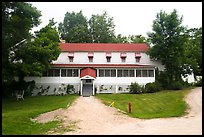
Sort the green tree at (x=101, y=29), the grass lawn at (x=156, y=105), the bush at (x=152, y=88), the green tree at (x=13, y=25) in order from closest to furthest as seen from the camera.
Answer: the grass lawn at (x=156, y=105), the green tree at (x=13, y=25), the bush at (x=152, y=88), the green tree at (x=101, y=29)

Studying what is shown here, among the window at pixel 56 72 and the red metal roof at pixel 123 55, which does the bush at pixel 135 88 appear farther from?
the window at pixel 56 72

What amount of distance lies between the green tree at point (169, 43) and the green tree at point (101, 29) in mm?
24252

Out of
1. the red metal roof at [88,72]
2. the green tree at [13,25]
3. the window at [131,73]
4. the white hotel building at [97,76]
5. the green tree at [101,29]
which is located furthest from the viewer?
the green tree at [101,29]

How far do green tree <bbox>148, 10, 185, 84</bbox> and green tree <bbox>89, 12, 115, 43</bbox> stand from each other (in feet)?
79.6

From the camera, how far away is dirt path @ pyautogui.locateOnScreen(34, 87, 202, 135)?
55.2 feet

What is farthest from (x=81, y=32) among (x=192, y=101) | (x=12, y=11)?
(x=192, y=101)

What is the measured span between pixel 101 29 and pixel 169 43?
28185mm

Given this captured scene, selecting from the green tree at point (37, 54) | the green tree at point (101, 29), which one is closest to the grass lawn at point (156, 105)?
the green tree at point (37, 54)

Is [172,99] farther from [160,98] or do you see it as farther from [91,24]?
[91,24]

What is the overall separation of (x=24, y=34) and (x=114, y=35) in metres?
39.9

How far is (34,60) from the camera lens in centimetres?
3688

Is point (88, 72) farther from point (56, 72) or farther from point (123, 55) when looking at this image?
point (123, 55)

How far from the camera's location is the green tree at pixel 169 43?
4356 cm

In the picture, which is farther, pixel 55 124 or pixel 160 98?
pixel 160 98
